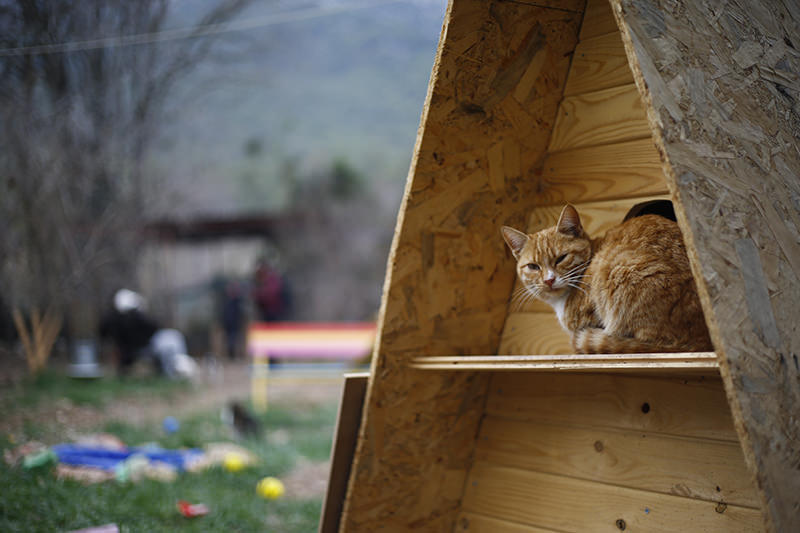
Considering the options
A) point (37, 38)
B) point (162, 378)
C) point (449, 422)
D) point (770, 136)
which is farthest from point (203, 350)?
point (770, 136)

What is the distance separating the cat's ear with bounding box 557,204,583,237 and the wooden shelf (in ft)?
1.36

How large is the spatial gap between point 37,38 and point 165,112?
375 cm

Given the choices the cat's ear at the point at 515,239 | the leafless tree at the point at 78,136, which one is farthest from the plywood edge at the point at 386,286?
the leafless tree at the point at 78,136

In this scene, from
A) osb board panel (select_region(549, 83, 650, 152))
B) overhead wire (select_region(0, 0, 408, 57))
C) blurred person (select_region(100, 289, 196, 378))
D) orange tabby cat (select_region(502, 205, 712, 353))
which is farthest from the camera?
blurred person (select_region(100, 289, 196, 378))

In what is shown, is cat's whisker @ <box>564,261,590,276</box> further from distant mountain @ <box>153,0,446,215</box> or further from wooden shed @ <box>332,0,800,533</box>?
distant mountain @ <box>153,0,446,215</box>

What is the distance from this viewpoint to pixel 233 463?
189 inches

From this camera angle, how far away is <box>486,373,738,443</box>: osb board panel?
1.95 m

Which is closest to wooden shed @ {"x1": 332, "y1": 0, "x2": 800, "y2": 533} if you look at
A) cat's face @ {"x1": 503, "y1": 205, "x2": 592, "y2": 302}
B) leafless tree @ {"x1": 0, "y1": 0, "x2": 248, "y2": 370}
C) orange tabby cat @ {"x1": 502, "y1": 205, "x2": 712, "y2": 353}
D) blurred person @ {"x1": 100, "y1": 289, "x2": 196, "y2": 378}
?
orange tabby cat @ {"x1": 502, "y1": 205, "x2": 712, "y2": 353}

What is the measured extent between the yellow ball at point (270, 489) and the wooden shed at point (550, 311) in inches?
82.2

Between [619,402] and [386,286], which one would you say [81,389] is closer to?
[386,286]

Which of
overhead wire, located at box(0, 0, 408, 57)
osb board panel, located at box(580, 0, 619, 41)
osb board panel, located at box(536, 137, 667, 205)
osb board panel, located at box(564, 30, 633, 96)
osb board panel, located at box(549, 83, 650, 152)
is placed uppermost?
overhead wire, located at box(0, 0, 408, 57)

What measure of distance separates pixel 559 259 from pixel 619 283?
0.26 meters

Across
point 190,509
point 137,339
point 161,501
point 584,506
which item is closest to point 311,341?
point 137,339

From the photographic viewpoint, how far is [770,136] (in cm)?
161
